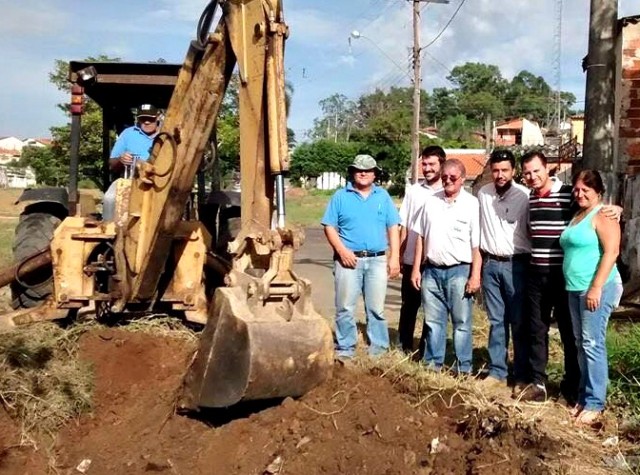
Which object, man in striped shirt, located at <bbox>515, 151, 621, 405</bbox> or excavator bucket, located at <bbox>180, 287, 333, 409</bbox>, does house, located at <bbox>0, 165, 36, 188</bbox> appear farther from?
excavator bucket, located at <bbox>180, 287, 333, 409</bbox>

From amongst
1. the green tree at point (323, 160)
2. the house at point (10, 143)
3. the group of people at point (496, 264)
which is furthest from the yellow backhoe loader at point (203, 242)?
the house at point (10, 143)

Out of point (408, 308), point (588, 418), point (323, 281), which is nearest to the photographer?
point (588, 418)

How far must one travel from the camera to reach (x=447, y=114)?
9788 centimetres

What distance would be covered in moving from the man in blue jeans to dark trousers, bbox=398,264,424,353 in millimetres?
354

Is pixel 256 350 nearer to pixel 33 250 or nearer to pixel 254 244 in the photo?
pixel 254 244

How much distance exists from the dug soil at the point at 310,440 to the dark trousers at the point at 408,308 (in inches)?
73.7

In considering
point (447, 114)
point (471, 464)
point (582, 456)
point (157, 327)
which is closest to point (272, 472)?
point (471, 464)

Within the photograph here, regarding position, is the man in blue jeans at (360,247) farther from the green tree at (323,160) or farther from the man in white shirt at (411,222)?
the green tree at (323,160)

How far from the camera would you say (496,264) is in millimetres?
6422

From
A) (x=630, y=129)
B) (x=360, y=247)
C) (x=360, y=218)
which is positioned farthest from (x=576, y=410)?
(x=630, y=129)

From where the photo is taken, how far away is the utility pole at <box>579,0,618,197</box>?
698 centimetres

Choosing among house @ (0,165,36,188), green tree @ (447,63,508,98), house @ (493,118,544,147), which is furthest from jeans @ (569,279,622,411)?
green tree @ (447,63,508,98)

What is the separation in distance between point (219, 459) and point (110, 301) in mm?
2205

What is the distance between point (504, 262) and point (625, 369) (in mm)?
1219
